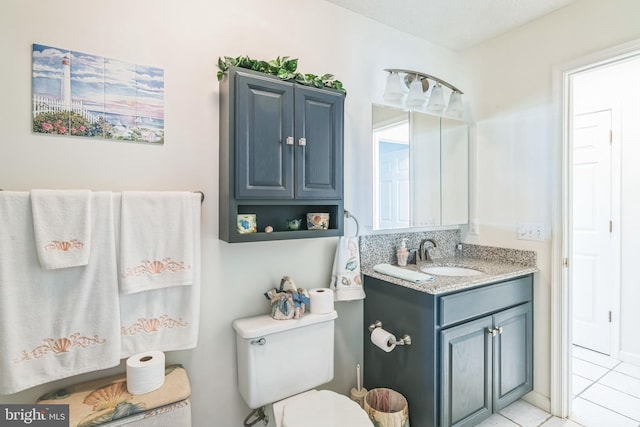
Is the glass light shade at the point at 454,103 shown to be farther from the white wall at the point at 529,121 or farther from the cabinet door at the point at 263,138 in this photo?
the cabinet door at the point at 263,138

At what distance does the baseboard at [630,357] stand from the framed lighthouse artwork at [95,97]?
375 centimetres

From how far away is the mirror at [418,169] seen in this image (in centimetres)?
206

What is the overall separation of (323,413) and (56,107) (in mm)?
1651

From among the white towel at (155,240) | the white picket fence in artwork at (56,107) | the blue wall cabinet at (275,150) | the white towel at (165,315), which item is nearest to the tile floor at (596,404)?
the blue wall cabinet at (275,150)

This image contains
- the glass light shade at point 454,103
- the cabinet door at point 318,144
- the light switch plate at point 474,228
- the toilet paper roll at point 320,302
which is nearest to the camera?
the cabinet door at point 318,144

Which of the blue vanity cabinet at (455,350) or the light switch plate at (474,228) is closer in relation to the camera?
the blue vanity cabinet at (455,350)

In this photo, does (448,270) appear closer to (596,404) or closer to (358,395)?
(358,395)

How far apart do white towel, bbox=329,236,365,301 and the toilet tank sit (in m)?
0.19

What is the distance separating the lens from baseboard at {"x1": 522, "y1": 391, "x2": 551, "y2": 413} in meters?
2.04

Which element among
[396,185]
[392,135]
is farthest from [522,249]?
[392,135]

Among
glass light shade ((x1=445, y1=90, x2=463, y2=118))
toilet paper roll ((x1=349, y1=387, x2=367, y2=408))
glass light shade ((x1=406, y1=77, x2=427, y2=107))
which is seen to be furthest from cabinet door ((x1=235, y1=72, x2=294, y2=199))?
glass light shade ((x1=445, y1=90, x2=463, y2=118))

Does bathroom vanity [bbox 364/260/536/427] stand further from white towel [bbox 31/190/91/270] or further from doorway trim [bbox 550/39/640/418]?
white towel [bbox 31/190/91/270]

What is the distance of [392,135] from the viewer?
6.89 ft

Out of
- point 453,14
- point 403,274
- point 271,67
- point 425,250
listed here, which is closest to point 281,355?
point 403,274
